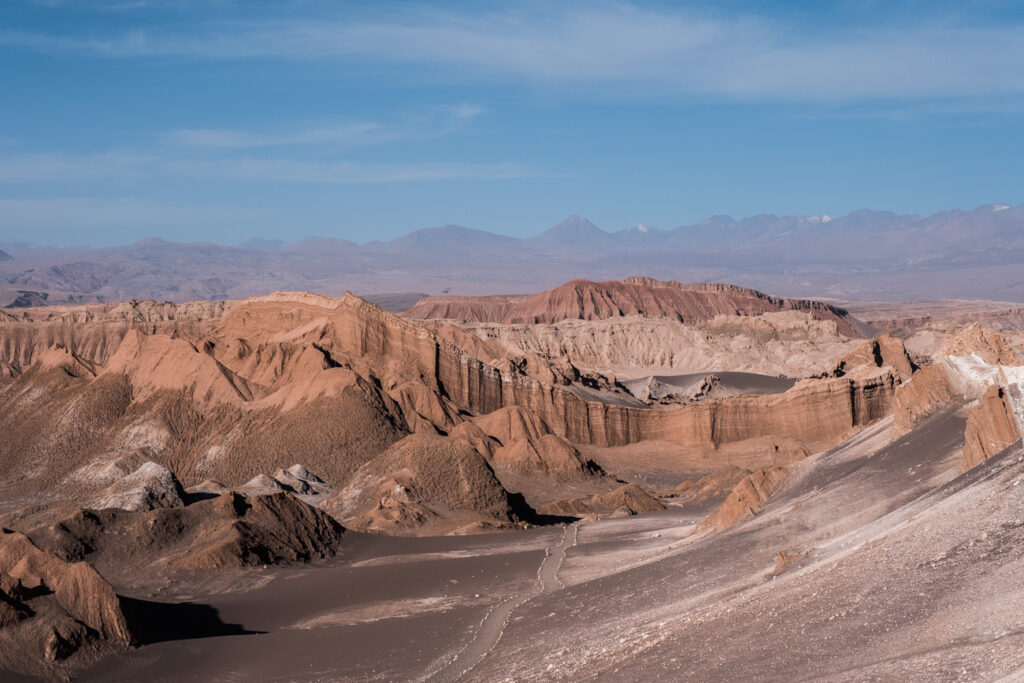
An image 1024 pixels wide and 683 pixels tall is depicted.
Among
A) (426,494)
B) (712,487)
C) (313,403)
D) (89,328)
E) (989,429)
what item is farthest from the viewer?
(89,328)

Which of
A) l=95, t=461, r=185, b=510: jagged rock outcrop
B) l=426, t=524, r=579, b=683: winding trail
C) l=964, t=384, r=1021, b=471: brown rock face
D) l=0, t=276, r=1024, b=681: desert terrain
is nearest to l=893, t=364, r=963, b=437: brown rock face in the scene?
l=0, t=276, r=1024, b=681: desert terrain

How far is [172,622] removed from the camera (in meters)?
23.8

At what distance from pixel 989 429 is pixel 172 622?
622 inches

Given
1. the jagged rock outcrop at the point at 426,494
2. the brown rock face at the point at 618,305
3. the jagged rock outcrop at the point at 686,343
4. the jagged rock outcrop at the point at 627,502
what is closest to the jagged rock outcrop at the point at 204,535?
the jagged rock outcrop at the point at 426,494

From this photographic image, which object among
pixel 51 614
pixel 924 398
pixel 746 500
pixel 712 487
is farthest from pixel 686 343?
pixel 51 614

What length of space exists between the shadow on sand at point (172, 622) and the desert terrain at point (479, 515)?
0.11 metres

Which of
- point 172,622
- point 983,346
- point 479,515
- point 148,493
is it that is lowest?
point 479,515

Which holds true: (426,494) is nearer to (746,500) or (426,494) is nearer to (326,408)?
(746,500)

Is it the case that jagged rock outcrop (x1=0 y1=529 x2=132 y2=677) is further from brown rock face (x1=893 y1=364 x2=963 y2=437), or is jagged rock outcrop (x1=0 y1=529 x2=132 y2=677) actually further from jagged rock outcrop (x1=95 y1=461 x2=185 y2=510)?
brown rock face (x1=893 y1=364 x2=963 y2=437)

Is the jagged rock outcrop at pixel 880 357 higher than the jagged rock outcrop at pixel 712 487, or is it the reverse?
the jagged rock outcrop at pixel 880 357

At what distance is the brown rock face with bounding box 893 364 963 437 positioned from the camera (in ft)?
94.7

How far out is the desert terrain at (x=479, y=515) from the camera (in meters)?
15.5

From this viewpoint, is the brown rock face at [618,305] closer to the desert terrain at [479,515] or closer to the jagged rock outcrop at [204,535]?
the desert terrain at [479,515]

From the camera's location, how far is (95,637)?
20438mm
